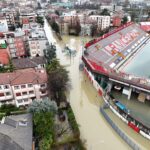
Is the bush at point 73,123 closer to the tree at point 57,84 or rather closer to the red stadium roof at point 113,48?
the tree at point 57,84

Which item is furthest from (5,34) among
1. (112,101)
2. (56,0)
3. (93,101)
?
(56,0)

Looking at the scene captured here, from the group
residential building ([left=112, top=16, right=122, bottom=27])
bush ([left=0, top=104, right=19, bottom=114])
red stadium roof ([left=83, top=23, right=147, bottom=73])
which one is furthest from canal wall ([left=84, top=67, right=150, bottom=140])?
residential building ([left=112, top=16, right=122, bottom=27])

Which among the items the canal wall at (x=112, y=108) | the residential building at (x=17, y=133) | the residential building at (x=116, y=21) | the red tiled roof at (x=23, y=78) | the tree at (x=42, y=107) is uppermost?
the residential building at (x=116, y=21)

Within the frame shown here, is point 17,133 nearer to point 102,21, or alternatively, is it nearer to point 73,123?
point 73,123

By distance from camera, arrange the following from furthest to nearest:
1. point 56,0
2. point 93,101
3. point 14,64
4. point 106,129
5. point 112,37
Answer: point 56,0 < point 112,37 < point 14,64 < point 93,101 < point 106,129

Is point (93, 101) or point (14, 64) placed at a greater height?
point (14, 64)

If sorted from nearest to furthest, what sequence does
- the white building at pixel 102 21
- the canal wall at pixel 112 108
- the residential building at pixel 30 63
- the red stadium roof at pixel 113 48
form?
the canal wall at pixel 112 108
the residential building at pixel 30 63
the red stadium roof at pixel 113 48
the white building at pixel 102 21

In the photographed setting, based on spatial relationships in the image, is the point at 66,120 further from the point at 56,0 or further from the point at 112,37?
the point at 56,0

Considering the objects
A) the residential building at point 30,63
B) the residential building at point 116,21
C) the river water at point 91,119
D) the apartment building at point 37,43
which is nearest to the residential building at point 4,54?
the residential building at point 30,63
